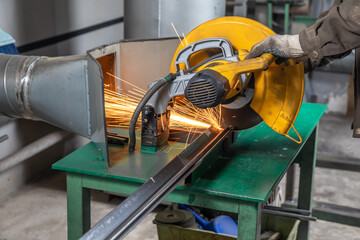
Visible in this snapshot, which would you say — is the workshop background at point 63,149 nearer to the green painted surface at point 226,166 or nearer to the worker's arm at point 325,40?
the green painted surface at point 226,166

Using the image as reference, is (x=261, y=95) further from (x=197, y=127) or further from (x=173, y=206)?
(x=173, y=206)

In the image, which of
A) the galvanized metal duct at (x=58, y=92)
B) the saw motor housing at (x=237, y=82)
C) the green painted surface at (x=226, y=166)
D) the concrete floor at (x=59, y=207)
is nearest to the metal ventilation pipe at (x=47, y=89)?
the galvanized metal duct at (x=58, y=92)

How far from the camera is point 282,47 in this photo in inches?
74.2

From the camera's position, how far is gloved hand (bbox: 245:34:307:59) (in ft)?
6.18

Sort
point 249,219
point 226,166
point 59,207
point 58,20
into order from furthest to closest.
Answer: point 58,20
point 59,207
point 226,166
point 249,219

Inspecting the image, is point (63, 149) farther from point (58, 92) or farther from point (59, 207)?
point (58, 92)

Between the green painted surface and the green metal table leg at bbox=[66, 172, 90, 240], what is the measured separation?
0.17 feet

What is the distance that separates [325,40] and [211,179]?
0.64 meters

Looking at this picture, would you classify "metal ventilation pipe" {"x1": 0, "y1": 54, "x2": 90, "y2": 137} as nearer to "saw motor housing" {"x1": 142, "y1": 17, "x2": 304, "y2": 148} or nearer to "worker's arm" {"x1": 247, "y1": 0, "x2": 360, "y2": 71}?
"saw motor housing" {"x1": 142, "y1": 17, "x2": 304, "y2": 148}

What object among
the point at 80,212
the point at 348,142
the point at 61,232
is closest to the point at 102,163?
the point at 80,212

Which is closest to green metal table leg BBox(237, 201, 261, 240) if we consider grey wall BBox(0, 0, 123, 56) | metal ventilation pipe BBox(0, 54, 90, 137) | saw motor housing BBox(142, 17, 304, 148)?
saw motor housing BBox(142, 17, 304, 148)

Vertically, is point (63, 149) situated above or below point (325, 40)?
below

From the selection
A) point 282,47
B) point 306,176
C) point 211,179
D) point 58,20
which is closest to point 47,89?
point 211,179

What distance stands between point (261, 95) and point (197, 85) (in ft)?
1.10
